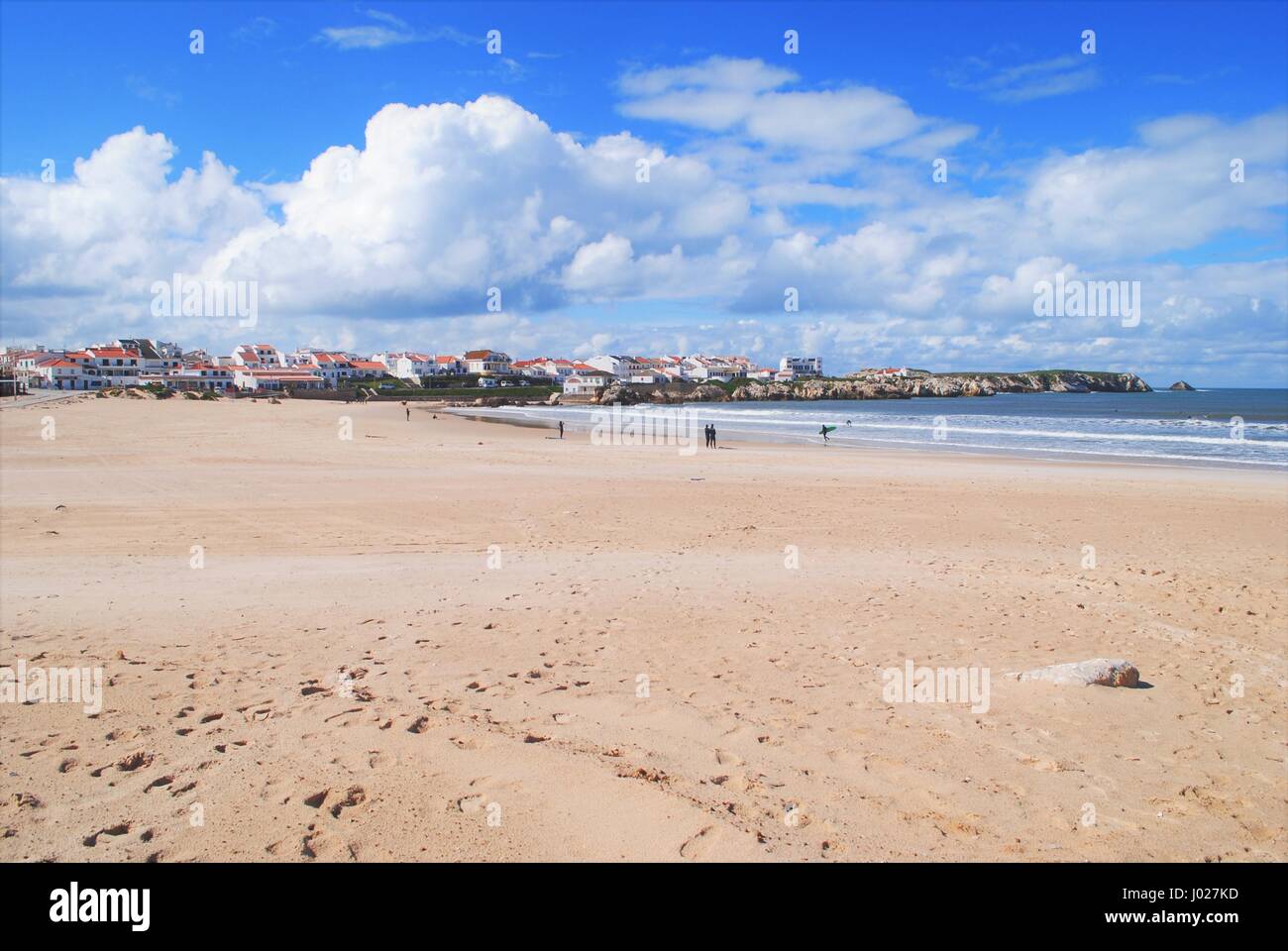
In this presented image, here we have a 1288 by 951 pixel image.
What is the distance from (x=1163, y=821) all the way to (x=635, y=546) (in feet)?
28.6

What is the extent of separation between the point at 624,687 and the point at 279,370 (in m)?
134

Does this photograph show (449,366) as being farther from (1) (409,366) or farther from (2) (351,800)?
(2) (351,800)

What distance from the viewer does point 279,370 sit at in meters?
125

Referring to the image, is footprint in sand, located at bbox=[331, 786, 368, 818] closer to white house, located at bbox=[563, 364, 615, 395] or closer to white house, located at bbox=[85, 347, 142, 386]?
white house, located at bbox=[85, 347, 142, 386]

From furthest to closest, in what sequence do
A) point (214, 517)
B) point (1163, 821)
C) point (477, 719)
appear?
point (214, 517) → point (477, 719) → point (1163, 821)

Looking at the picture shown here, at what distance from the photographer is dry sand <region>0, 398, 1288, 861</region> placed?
14.3 ft

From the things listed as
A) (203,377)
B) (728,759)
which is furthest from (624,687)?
Answer: (203,377)

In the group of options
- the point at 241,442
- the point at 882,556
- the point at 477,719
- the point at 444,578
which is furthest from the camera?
the point at 241,442

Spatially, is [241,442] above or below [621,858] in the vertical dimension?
above

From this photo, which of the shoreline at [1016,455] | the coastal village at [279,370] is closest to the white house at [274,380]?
the coastal village at [279,370]
